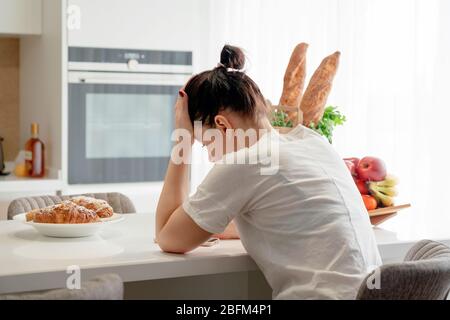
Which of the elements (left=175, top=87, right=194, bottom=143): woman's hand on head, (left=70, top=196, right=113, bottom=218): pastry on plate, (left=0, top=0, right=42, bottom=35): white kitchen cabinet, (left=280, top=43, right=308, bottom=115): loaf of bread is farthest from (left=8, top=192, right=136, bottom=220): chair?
(left=0, top=0, right=42, bottom=35): white kitchen cabinet

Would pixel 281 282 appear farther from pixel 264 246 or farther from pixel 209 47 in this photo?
pixel 209 47

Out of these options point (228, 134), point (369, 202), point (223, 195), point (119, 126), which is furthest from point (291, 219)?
point (119, 126)

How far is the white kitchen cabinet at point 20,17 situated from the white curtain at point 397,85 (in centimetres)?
127

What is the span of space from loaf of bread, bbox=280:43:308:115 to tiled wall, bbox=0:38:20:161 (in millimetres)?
2152

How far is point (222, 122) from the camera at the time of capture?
1.71 metres

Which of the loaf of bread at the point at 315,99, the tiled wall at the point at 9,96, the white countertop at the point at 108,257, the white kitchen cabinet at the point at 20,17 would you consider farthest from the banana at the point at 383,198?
the tiled wall at the point at 9,96

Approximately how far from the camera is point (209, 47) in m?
3.80

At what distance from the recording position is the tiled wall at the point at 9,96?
3891mm

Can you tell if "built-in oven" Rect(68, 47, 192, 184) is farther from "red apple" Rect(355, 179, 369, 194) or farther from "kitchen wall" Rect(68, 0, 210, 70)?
"red apple" Rect(355, 179, 369, 194)

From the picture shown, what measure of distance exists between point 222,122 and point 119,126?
1895 mm

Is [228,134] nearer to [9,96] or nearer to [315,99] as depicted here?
[315,99]

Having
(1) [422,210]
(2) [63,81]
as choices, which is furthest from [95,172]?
(1) [422,210]

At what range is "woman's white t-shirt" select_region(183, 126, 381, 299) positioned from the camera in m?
1.58
